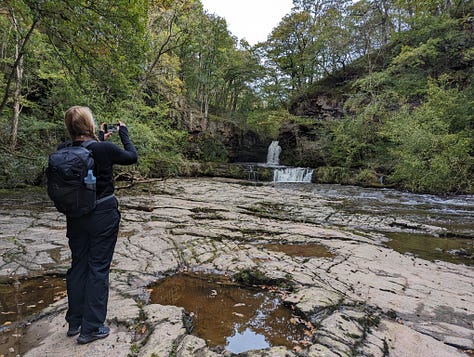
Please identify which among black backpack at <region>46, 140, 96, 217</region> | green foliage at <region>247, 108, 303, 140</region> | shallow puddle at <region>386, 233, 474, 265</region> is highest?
green foliage at <region>247, 108, 303, 140</region>

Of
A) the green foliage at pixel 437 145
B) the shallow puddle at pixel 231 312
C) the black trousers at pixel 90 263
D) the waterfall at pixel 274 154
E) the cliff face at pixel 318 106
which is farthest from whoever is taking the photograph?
the waterfall at pixel 274 154

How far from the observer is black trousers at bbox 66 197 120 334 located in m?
2.12

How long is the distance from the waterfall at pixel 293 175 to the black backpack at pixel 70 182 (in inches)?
718

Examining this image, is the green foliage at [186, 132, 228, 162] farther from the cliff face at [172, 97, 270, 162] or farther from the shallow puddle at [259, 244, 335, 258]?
the shallow puddle at [259, 244, 335, 258]

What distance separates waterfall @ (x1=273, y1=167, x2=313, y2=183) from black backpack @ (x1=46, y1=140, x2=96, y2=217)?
718 inches

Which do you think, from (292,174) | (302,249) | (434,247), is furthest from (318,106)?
(302,249)

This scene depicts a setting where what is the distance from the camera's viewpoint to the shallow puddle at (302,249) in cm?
455

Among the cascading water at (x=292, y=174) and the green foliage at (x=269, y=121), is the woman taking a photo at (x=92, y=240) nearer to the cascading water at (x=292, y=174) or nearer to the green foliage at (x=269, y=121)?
the cascading water at (x=292, y=174)

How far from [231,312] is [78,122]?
7.20ft

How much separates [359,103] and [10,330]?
74.7 ft

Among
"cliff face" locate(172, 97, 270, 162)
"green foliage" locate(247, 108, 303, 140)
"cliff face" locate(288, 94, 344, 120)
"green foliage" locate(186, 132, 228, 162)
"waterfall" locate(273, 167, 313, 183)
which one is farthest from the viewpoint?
"cliff face" locate(288, 94, 344, 120)

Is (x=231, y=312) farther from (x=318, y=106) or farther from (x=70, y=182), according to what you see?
(x=318, y=106)

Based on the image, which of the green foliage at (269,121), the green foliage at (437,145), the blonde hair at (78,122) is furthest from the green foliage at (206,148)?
the blonde hair at (78,122)

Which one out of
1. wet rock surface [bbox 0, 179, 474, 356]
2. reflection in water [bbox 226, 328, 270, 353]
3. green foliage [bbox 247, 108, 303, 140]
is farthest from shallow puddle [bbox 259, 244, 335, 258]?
green foliage [bbox 247, 108, 303, 140]
